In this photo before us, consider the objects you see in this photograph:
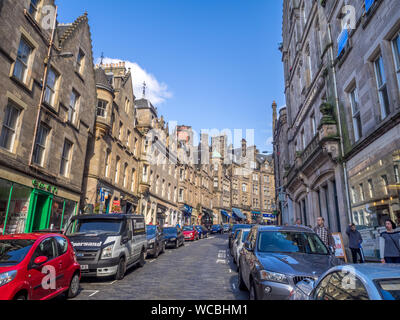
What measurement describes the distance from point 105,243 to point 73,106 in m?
11.9

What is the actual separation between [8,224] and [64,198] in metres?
4.01

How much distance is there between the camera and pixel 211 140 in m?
73.2

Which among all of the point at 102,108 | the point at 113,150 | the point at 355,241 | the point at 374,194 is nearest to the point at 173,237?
the point at 113,150

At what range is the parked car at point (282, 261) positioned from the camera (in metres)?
4.89

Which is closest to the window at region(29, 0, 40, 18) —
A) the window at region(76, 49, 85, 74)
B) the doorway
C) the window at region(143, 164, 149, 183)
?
the window at region(76, 49, 85, 74)

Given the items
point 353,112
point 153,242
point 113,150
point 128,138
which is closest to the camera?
point 353,112

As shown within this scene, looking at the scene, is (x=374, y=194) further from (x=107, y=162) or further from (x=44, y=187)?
(x=107, y=162)

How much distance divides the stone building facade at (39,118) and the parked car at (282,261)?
10703mm

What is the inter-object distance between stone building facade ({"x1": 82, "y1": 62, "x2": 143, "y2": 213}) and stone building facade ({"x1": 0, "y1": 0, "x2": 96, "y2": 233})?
1.53 m

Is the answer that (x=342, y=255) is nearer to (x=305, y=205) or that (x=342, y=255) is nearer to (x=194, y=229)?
(x=305, y=205)

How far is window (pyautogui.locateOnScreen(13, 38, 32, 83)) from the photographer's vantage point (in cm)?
1255

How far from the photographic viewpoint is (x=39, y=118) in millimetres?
13836

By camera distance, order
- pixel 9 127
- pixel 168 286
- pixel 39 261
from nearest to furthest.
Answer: pixel 39 261 → pixel 168 286 → pixel 9 127

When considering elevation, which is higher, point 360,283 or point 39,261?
point 360,283
